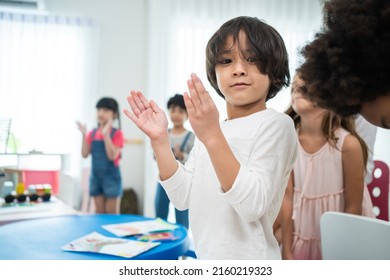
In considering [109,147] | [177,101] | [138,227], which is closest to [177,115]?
[177,101]

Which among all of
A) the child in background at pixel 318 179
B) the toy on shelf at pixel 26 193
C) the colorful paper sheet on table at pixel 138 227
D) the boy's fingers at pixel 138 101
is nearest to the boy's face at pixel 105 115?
the toy on shelf at pixel 26 193

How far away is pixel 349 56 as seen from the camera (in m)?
0.34

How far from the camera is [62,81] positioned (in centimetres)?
223

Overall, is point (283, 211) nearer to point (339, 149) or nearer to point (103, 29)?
point (339, 149)

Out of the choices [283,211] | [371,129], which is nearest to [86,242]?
[283,211]

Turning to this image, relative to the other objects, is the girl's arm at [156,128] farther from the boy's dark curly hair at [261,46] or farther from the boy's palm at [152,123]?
the boy's dark curly hair at [261,46]

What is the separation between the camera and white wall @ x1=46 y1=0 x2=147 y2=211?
85.4 inches

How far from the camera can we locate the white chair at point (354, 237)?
496 mm

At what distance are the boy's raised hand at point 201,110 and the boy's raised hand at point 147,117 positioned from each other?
10 cm

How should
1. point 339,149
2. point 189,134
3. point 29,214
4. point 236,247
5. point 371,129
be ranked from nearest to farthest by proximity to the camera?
1. point 236,247
2. point 339,149
3. point 371,129
4. point 29,214
5. point 189,134

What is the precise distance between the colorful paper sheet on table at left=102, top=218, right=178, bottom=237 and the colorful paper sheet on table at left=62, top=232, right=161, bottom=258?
0.24ft
